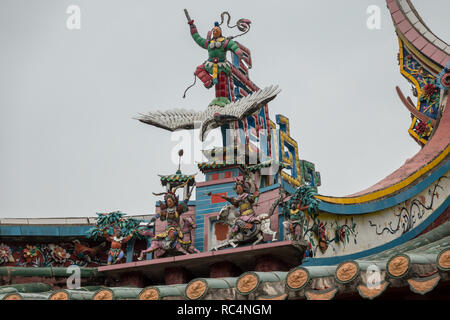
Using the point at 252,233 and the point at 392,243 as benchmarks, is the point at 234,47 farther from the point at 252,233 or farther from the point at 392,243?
the point at 392,243

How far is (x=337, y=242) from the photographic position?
66.9 feet

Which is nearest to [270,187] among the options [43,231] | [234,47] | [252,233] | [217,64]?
[252,233]

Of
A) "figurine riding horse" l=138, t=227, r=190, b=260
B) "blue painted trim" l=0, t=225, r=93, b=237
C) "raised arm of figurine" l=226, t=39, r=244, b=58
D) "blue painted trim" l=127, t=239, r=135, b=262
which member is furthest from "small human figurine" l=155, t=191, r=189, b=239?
"raised arm of figurine" l=226, t=39, r=244, b=58

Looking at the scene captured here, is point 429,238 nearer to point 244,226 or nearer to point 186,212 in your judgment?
point 244,226

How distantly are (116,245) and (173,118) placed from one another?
12.6 ft

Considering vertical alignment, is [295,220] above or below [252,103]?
below

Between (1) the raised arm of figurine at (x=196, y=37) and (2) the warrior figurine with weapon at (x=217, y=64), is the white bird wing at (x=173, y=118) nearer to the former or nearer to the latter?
(2) the warrior figurine with weapon at (x=217, y=64)

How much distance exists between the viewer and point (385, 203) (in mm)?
20578

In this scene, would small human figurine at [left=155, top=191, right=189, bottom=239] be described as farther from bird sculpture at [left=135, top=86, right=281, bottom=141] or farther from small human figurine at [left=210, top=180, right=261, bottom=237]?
bird sculpture at [left=135, top=86, right=281, bottom=141]

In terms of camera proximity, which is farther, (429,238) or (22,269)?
(22,269)

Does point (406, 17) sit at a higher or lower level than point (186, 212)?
higher
